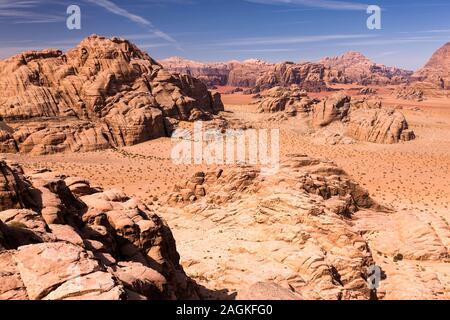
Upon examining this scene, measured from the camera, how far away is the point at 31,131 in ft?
171

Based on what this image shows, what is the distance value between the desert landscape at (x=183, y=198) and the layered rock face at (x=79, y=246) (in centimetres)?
5

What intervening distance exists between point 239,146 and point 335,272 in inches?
1636

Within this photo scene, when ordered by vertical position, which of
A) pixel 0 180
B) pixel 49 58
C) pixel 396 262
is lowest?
pixel 396 262

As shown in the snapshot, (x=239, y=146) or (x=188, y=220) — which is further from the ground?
(x=239, y=146)

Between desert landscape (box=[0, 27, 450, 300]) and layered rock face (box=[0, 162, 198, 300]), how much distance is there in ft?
0.17

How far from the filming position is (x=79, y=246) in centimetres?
1142

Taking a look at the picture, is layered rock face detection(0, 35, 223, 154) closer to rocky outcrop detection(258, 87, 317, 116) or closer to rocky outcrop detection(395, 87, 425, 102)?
rocky outcrop detection(258, 87, 317, 116)

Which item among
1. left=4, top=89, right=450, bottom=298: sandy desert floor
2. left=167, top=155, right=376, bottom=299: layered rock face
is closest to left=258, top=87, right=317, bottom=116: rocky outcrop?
left=4, top=89, right=450, bottom=298: sandy desert floor

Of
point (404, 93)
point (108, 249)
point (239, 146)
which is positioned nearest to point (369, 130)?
point (239, 146)

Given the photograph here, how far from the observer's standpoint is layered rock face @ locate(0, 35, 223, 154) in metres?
53.1

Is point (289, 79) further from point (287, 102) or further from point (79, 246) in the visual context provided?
point (79, 246)

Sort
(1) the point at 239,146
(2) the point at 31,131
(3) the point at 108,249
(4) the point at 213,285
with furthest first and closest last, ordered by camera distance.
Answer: (1) the point at 239,146 → (2) the point at 31,131 → (4) the point at 213,285 → (3) the point at 108,249

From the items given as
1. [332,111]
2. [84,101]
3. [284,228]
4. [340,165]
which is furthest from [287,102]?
[284,228]
